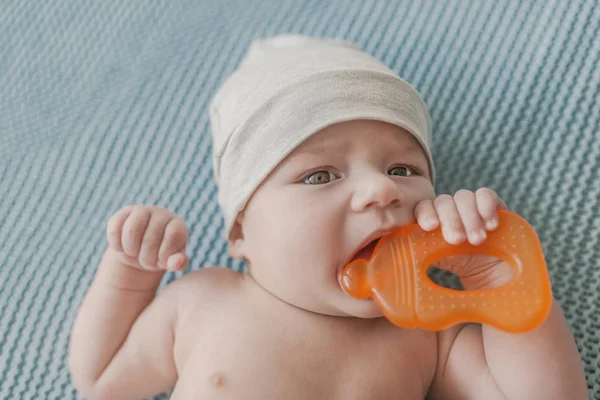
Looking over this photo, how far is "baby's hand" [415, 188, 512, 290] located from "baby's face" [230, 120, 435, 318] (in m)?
0.04

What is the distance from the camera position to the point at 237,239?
1.03m

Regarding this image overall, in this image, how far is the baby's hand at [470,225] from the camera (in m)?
0.83

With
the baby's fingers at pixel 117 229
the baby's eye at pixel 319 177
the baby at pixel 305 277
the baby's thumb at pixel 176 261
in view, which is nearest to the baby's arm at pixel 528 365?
the baby at pixel 305 277

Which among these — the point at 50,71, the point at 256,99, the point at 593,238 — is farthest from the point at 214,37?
the point at 593,238

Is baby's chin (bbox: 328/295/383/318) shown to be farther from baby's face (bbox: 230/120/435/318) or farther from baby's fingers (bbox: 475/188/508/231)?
baby's fingers (bbox: 475/188/508/231)

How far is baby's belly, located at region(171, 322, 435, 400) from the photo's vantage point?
2.94 feet

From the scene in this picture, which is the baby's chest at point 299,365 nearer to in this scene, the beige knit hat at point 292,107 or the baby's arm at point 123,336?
the baby's arm at point 123,336

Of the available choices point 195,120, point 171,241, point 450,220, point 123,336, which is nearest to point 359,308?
point 450,220

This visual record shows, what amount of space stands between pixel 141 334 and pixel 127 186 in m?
0.37

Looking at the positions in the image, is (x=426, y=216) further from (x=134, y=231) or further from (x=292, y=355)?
(x=134, y=231)

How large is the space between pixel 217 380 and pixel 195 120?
59 centimetres

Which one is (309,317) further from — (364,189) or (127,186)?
(127,186)

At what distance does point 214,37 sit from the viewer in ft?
4.63

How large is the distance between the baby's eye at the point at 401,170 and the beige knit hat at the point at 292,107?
0.05m
